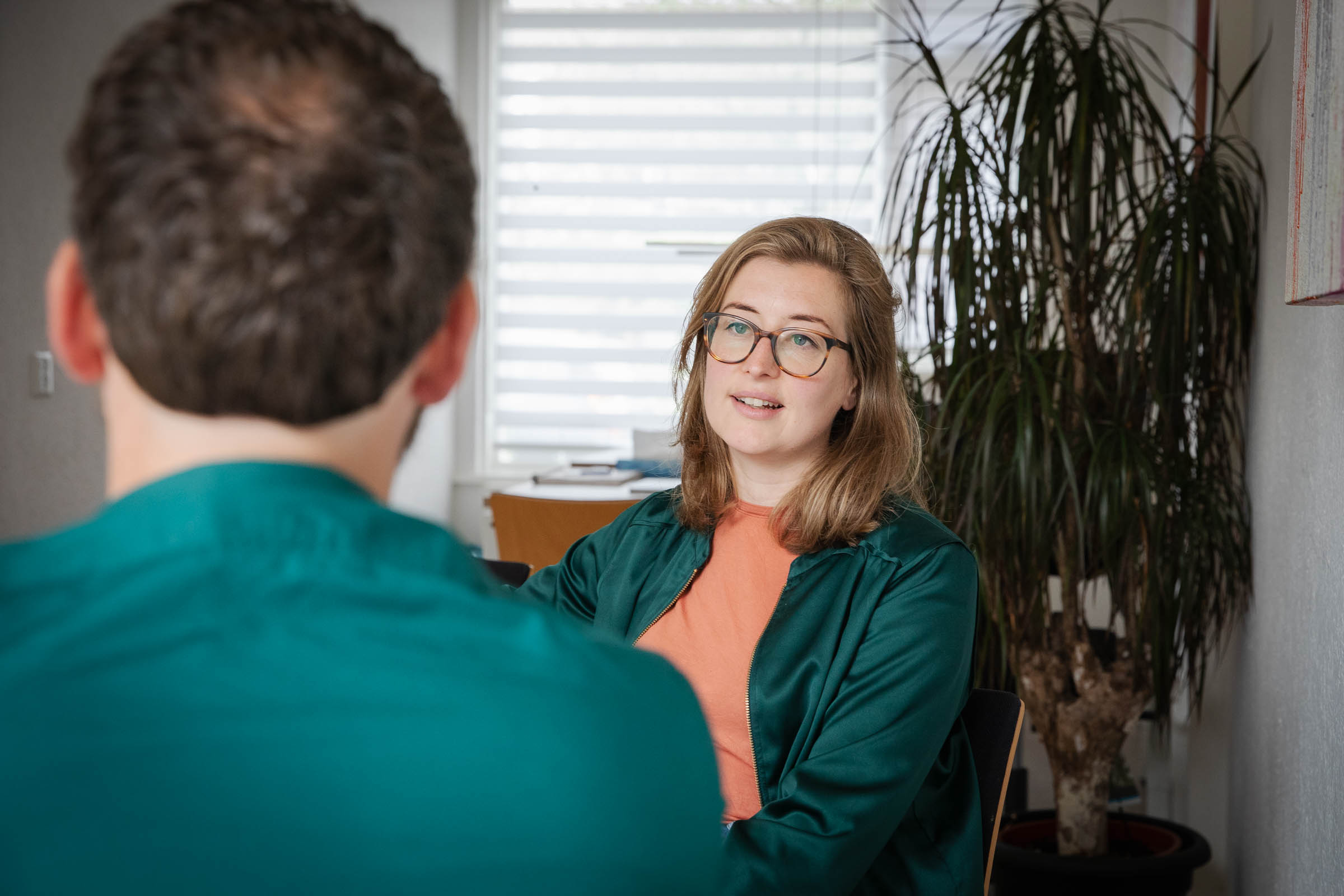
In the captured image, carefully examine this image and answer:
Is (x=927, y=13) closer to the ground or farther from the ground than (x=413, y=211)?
farther from the ground

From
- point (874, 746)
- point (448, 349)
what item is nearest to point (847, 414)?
point (874, 746)

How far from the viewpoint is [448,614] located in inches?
18.2

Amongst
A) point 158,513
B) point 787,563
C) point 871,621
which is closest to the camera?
point 158,513

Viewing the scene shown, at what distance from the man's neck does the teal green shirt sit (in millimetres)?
13

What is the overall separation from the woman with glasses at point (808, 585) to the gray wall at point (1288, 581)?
456mm

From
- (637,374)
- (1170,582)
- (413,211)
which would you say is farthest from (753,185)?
(413,211)

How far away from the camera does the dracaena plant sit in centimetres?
222

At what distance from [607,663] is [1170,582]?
6.71 ft

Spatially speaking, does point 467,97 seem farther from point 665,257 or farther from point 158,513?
point 158,513

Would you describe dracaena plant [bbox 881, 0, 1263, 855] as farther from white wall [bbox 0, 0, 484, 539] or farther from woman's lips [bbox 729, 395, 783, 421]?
white wall [bbox 0, 0, 484, 539]

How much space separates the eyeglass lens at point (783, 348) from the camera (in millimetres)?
1622

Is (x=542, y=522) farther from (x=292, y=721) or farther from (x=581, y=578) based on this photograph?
(x=292, y=721)

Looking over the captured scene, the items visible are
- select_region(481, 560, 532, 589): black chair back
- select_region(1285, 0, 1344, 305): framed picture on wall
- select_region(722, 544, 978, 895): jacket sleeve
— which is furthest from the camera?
select_region(481, 560, 532, 589): black chair back

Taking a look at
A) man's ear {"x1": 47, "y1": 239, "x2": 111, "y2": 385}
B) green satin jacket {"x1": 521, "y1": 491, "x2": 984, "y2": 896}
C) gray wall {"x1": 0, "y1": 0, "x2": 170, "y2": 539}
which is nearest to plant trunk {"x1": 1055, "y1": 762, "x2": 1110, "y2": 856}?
green satin jacket {"x1": 521, "y1": 491, "x2": 984, "y2": 896}
